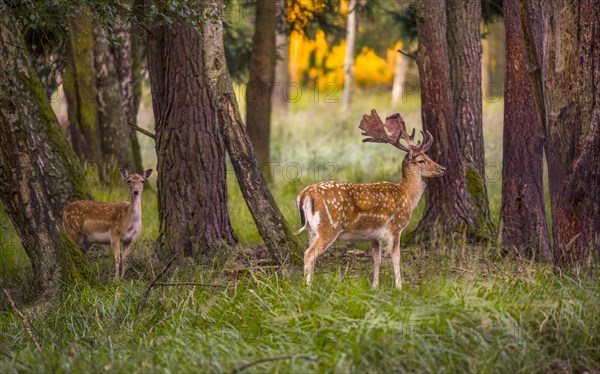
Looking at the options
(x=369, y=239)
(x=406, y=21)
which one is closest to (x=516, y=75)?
(x=369, y=239)

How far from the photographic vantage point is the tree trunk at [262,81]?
605 inches

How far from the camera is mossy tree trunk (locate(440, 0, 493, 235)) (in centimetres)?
1143

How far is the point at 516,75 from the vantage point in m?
11.1

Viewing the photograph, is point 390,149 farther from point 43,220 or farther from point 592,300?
point 592,300

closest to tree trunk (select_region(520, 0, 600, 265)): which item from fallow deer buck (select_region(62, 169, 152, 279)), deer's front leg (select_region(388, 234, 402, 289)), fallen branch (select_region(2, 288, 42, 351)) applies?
deer's front leg (select_region(388, 234, 402, 289))

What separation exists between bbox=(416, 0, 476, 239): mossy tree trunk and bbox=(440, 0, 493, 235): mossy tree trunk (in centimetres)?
11

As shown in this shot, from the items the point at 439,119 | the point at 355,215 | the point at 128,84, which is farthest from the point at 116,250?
the point at 128,84

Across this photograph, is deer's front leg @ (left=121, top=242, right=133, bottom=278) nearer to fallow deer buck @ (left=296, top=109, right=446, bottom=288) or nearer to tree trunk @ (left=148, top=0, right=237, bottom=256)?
tree trunk @ (left=148, top=0, right=237, bottom=256)

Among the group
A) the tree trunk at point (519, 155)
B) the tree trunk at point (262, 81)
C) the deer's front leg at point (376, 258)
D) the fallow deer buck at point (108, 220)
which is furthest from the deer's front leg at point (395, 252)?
the tree trunk at point (262, 81)

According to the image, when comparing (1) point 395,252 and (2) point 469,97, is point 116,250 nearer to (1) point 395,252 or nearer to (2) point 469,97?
(1) point 395,252

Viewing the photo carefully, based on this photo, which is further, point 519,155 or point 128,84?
point 128,84

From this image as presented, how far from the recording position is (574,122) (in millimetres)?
8016

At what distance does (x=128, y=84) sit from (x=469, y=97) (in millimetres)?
7365

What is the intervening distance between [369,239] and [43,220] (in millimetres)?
3099
